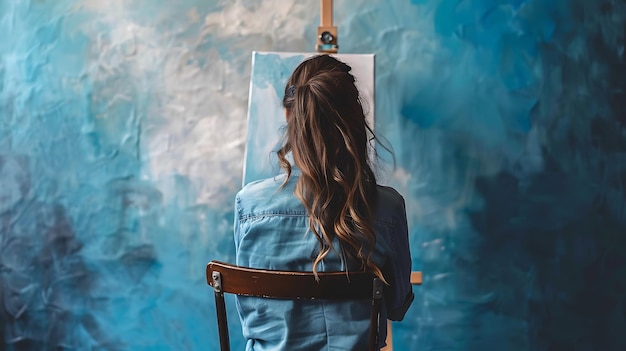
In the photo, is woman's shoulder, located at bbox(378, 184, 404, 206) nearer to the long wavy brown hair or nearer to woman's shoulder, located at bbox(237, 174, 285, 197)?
the long wavy brown hair

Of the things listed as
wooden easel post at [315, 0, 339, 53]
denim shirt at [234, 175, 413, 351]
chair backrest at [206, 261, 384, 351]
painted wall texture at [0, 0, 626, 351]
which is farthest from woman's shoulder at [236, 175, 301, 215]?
painted wall texture at [0, 0, 626, 351]

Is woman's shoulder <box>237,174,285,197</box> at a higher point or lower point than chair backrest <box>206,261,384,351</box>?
higher

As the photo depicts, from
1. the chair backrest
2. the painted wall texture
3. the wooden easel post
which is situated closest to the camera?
the chair backrest

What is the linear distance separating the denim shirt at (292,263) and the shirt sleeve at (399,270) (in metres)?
0.02

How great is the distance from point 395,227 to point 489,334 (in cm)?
99

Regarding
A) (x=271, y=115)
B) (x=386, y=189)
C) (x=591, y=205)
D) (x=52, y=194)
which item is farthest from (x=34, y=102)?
(x=591, y=205)

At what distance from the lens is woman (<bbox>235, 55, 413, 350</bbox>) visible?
111 cm

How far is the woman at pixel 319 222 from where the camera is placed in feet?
3.64

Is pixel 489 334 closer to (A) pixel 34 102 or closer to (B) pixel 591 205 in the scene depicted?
(B) pixel 591 205

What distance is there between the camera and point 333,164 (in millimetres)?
1138

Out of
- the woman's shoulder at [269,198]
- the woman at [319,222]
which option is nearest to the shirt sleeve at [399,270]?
the woman at [319,222]

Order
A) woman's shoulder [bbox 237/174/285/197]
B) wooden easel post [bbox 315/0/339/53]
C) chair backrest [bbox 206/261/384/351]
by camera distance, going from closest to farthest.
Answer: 1. chair backrest [bbox 206/261/384/351]
2. woman's shoulder [bbox 237/174/285/197]
3. wooden easel post [bbox 315/0/339/53]

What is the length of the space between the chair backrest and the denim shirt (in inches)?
1.5

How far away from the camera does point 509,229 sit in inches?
77.2
